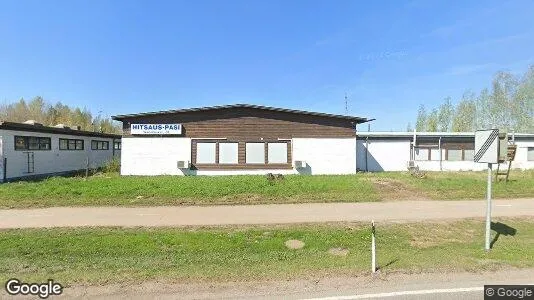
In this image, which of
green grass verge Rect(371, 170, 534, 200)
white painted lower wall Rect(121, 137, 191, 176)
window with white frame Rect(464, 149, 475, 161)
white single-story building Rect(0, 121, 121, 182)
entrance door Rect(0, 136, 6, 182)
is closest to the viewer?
green grass verge Rect(371, 170, 534, 200)

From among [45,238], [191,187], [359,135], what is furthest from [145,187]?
[359,135]

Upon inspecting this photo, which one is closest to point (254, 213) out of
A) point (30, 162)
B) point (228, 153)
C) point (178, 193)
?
point (178, 193)

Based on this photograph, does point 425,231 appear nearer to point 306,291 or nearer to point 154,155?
point 306,291

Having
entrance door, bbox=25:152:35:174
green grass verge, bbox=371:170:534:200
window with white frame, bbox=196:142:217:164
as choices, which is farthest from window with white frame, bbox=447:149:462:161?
entrance door, bbox=25:152:35:174

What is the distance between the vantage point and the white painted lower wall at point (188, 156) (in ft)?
70.7

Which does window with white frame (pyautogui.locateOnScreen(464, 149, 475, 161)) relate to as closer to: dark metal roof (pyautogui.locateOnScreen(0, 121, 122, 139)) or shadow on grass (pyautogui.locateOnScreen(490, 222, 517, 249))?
shadow on grass (pyautogui.locateOnScreen(490, 222, 517, 249))

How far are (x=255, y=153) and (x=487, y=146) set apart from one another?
15.9 metres

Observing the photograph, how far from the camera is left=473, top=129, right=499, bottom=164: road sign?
7129mm

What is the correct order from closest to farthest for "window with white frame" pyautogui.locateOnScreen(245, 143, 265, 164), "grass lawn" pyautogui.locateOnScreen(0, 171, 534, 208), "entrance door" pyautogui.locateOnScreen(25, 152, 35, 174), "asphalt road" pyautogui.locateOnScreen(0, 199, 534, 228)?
"asphalt road" pyautogui.locateOnScreen(0, 199, 534, 228) < "grass lawn" pyautogui.locateOnScreen(0, 171, 534, 208) < "entrance door" pyautogui.locateOnScreen(25, 152, 35, 174) < "window with white frame" pyautogui.locateOnScreen(245, 143, 265, 164)

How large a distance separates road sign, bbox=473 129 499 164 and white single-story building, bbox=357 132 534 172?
59.5 feet

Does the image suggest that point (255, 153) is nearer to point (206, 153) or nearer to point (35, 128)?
point (206, 153)

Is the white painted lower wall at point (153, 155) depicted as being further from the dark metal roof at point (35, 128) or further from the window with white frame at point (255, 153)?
the dark metal roof at point (35, 128)

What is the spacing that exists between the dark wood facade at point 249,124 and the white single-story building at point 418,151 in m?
4.31

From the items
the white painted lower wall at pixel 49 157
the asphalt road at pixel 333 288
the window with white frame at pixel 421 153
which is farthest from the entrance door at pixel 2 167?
the window with white frame at pixel 421 153
